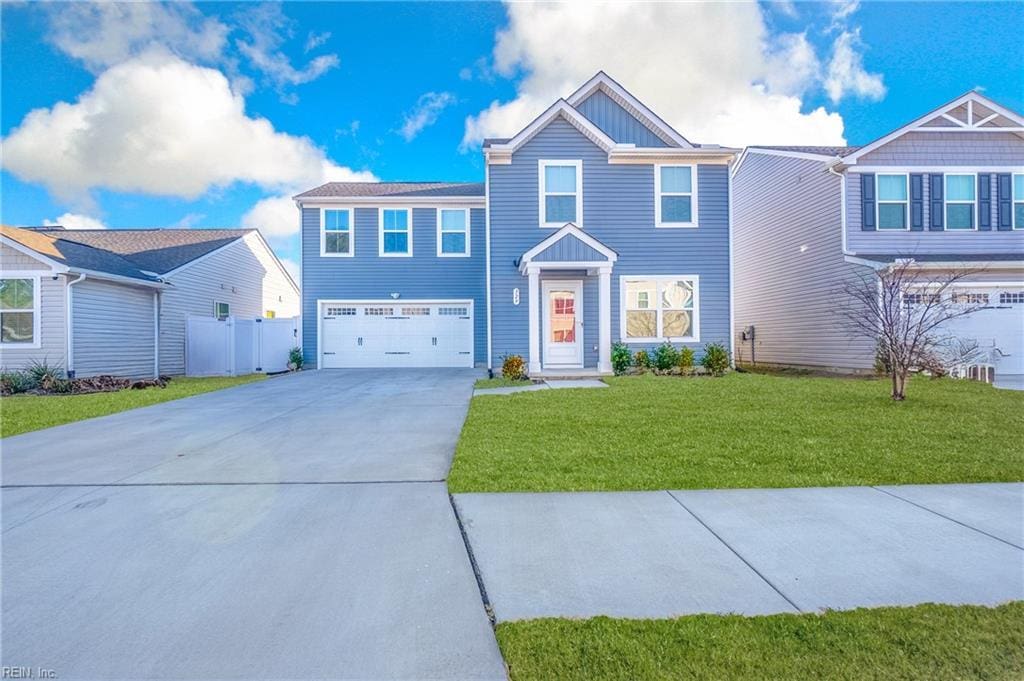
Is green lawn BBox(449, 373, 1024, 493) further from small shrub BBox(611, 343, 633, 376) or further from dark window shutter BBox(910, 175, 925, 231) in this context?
dark window shutter BBox(910, 175, 925, 231)

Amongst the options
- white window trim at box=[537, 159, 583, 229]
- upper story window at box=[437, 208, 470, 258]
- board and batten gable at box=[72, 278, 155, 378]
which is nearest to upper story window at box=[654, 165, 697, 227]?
white window trim at box=[537, 159, 583, 229]

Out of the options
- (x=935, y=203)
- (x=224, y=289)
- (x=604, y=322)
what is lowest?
(x=604, y=322)

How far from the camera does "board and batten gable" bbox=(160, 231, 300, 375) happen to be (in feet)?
54.4

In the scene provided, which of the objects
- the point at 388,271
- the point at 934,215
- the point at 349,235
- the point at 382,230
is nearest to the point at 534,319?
the point at 388,271

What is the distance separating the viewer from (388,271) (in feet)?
53.0

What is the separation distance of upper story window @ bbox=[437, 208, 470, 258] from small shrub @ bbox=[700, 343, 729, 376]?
8.11 metres

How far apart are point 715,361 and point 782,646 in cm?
1165

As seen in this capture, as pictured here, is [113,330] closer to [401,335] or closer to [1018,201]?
[401,335]

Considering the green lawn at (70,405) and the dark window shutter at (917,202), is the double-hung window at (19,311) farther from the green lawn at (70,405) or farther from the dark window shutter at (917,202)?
the dark window shutter at (917,202)

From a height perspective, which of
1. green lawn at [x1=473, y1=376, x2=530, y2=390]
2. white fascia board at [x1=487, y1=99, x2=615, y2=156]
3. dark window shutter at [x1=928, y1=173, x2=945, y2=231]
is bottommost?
green lawn at [x1=473, y1=376, x2=530, y2=390]

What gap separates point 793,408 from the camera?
7.75 m

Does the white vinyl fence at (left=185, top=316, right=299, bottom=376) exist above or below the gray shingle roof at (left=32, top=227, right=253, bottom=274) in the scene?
below

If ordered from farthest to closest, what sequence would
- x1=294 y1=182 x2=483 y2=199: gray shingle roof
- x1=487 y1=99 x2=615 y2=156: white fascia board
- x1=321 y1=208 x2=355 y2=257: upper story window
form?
x1=321 y1=208 x2=355 y2=257: upper story window < x1=294 y1=182 x2=483 y2=199: gray shingle roof < x1=487 y1=99 x2=615 y2=156: white fascia board

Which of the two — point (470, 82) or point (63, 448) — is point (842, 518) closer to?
point (63, 448)
